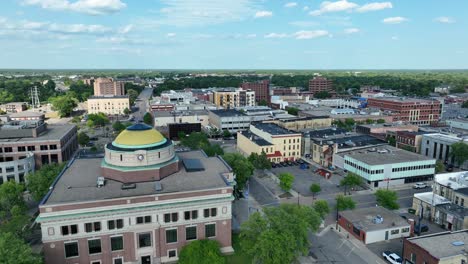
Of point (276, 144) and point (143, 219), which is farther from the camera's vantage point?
point (276, 144)

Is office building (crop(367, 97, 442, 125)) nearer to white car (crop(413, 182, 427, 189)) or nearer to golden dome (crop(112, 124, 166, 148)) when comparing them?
white car (crop(413, 182, 427, 189))

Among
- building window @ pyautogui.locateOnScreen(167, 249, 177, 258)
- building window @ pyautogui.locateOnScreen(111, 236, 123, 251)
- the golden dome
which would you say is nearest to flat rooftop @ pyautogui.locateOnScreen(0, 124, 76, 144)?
→ the golden dome

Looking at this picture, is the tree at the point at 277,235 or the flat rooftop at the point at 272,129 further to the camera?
the flat rooftop at the point at 272,129

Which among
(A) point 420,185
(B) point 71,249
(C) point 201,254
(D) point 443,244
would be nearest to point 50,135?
(B) point 71,249

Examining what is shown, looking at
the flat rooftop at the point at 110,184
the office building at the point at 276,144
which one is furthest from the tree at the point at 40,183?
the office building at the point at 276,144

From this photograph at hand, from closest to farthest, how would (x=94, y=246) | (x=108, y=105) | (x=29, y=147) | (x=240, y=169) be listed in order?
(x=94, y=246)
(x=240, y=169)
(x=29, y=147)
(x=108, y=105)

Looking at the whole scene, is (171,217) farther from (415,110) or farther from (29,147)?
(415,110)

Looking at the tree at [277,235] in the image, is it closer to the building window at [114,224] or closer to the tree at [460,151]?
the building window at [114,224]
